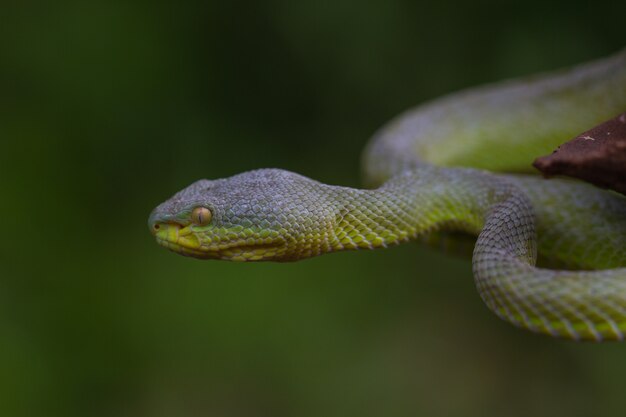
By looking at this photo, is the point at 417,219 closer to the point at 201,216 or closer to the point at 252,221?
the point at 252,221

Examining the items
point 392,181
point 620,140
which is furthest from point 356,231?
point 620,140

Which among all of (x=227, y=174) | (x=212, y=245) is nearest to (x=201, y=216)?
(x=212, y=245)

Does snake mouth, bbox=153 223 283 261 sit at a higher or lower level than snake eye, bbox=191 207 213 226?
lower

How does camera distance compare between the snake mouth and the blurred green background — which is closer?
the snake mouth

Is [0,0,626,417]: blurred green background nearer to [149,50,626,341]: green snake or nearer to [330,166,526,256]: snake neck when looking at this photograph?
[149,50,626,341]: green snake

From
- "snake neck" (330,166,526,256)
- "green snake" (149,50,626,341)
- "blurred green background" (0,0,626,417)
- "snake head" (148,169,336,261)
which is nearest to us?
"green snake" (149,50,626,341)

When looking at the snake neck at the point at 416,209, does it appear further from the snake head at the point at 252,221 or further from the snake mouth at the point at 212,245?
the snake mouth at the point at 212,245

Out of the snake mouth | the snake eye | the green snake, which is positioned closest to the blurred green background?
the green snake
